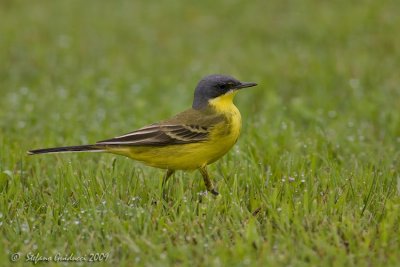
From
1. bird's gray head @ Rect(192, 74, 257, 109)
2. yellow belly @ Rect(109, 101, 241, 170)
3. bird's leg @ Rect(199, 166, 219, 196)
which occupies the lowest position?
bird's leg @ Rect(199, 166, 219, 196)

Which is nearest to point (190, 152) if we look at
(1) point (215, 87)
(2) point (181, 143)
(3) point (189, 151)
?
(3) point (189, 151)

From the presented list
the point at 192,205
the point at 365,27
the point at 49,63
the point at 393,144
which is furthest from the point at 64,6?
the point at 192,205

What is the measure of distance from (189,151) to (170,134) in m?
0.24

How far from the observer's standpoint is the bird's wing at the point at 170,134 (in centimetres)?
604

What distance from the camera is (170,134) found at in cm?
610

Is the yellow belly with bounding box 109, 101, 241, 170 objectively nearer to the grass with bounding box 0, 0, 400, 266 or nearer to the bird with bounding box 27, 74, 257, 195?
the bird with bounding box 27, 74, 257, 195

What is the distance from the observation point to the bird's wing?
19.8 feet

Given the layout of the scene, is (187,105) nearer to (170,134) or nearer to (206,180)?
(170,134)

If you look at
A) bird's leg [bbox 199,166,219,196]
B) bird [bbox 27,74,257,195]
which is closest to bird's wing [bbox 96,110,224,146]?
bird [bbox 27,74,257,195]

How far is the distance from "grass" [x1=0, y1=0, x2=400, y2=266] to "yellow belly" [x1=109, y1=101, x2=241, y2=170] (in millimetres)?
219

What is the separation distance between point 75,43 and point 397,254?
9128mm

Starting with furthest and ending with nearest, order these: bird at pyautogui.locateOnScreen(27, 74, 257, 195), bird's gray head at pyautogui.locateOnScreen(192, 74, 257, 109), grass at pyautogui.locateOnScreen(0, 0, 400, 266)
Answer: bird's gray head at pyautogui.locateOnScreen(192, 74, 257, 109) → bird at pyautogui.locateOnScreen(27, 74, 257, 195) → grass at pyautogui.locateOnScreen(0, 0, 400, 266)

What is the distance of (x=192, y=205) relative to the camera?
5.51 meters

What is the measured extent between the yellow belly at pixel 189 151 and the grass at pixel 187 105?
0.72 feet
